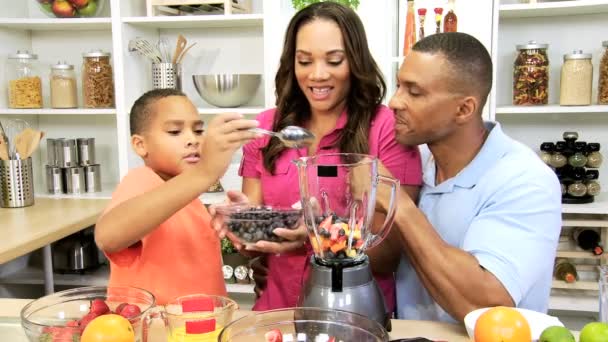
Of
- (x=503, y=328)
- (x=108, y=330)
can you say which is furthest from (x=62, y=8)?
(x=503, y=328)

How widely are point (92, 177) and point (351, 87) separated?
159 cm

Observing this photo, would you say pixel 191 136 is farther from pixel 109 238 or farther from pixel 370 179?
pixel 370 179

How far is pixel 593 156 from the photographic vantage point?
219 cm

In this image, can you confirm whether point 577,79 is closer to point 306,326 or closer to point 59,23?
point 306,326

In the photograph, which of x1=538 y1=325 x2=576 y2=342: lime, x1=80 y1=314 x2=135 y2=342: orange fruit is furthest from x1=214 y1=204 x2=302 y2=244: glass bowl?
x1=538 y1=325 x2=576 y2=342: lime

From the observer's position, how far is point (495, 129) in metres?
1.28

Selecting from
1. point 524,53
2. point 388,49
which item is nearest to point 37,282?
point 388,49

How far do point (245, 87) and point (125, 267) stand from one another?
1.33 metres

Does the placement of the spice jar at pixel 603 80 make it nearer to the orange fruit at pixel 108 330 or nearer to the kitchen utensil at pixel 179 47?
the kitchen utensil at pixel 179 47

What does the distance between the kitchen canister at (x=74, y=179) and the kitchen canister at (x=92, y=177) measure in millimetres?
22

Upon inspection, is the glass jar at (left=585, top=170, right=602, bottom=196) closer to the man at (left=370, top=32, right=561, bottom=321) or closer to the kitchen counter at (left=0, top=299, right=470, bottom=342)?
the man at (left=370, top=32, right=561, bottom=321)

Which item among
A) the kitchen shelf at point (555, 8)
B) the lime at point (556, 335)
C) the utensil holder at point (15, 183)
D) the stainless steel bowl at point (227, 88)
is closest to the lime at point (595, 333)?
the lime at point (556, 335)

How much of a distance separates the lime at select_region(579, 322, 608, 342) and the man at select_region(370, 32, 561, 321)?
28 centimetres

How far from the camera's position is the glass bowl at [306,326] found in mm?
786
